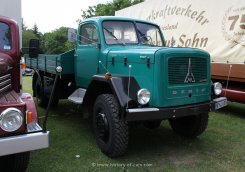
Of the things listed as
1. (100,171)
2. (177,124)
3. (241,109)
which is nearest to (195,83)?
(177,124)

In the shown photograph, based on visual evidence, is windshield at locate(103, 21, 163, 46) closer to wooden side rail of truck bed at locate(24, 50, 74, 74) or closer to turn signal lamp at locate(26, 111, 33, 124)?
wooden side rail of truck bed at locate(24, 50, 74, 74)

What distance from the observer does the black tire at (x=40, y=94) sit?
8.26 metres

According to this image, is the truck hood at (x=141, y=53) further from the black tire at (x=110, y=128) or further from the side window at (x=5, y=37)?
the side window at (x=5, y=37)

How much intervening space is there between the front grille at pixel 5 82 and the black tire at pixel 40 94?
152 inches

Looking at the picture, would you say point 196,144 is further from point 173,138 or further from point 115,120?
point 115,120

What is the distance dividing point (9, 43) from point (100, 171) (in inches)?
87.0

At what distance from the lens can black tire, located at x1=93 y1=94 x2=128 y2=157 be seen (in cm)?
447

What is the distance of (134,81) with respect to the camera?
4.72m

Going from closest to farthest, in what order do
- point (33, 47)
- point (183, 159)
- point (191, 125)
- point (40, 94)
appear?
point (183, 159) → point (33, 47) → point (191, 125) → point (40, 94)

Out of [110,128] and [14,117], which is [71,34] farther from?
[14,117]

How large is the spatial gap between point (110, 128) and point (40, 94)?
4.35m

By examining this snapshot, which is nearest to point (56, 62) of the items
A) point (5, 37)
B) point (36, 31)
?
point (5, 37)

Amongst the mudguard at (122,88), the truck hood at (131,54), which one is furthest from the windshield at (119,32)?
the mudguard at (122,88)

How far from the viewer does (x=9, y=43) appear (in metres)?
4.57
